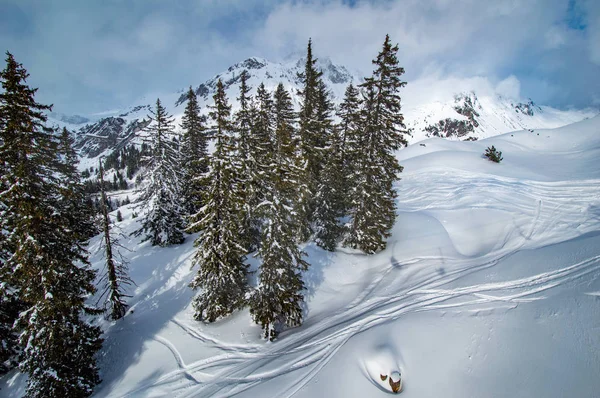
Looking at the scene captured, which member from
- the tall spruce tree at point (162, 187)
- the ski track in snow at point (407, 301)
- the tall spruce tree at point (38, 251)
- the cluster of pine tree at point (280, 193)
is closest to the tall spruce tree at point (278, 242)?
the cluster of pine tree at point (280, 193)

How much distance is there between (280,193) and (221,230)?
4.11 metres

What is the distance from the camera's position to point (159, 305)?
18.7m

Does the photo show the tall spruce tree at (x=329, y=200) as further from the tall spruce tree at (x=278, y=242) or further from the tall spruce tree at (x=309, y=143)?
the tall spruce tree at (x=278, y=242)

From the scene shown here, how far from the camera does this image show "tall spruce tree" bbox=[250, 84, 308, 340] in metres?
12.1

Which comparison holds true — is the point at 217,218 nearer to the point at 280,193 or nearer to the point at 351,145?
the point at 280,193

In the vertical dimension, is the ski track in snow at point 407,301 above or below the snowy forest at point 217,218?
below

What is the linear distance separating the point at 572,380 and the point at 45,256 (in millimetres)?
18662

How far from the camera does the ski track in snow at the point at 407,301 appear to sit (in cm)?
1047

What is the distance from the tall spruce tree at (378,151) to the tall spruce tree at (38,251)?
15637 millimetres

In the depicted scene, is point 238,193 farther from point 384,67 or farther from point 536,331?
point 536,331

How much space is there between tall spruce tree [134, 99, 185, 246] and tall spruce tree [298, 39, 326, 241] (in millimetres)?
12513

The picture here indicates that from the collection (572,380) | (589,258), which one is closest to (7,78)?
(572,380)

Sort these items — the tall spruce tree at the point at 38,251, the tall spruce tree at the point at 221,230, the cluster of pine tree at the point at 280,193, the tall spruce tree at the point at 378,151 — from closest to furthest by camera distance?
the tall spruce tree at the point at 38,251, the cluster of pine tree at the point at 280,193, the tall spruce tree at the point at 221,230, the tall spruce tree at the point at 378,151

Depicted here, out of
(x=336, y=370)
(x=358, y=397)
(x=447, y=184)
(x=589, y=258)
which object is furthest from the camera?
(x=447, y=184)
